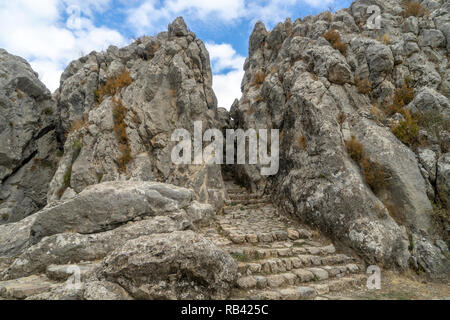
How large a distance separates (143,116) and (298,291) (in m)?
12.2

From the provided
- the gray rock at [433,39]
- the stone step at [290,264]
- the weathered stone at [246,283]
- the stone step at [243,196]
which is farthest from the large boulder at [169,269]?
the gray rock at [433,39]

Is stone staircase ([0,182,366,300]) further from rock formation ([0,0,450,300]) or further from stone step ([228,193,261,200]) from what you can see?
stone step ([228,193,261,200])

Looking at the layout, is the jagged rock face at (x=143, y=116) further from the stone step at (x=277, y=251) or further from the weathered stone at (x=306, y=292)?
the weathered stone at (x=306, y=292)

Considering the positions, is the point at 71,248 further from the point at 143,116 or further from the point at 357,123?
the point at 357,123

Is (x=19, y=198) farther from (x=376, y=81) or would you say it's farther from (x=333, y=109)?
(x=376, y=81)

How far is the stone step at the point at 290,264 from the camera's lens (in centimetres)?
618

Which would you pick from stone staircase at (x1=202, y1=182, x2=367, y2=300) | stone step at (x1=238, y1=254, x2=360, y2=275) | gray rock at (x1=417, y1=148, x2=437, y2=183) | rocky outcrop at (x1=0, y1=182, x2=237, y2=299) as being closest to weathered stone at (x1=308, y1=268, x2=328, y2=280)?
stone staircase at (x1=202, y1=182, x2=367, y2=300)

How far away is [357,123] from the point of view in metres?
10.6

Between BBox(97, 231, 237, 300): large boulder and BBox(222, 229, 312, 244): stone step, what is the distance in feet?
9.52

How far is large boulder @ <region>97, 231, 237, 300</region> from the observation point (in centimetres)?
455

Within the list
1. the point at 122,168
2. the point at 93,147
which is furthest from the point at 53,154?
the point at 122,168

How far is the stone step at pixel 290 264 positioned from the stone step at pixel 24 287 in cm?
440

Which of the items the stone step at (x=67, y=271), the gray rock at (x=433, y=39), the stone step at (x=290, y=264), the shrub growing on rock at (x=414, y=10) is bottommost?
the stone step at (x=290, y=264)

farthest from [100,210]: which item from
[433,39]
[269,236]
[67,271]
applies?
[433,39]
